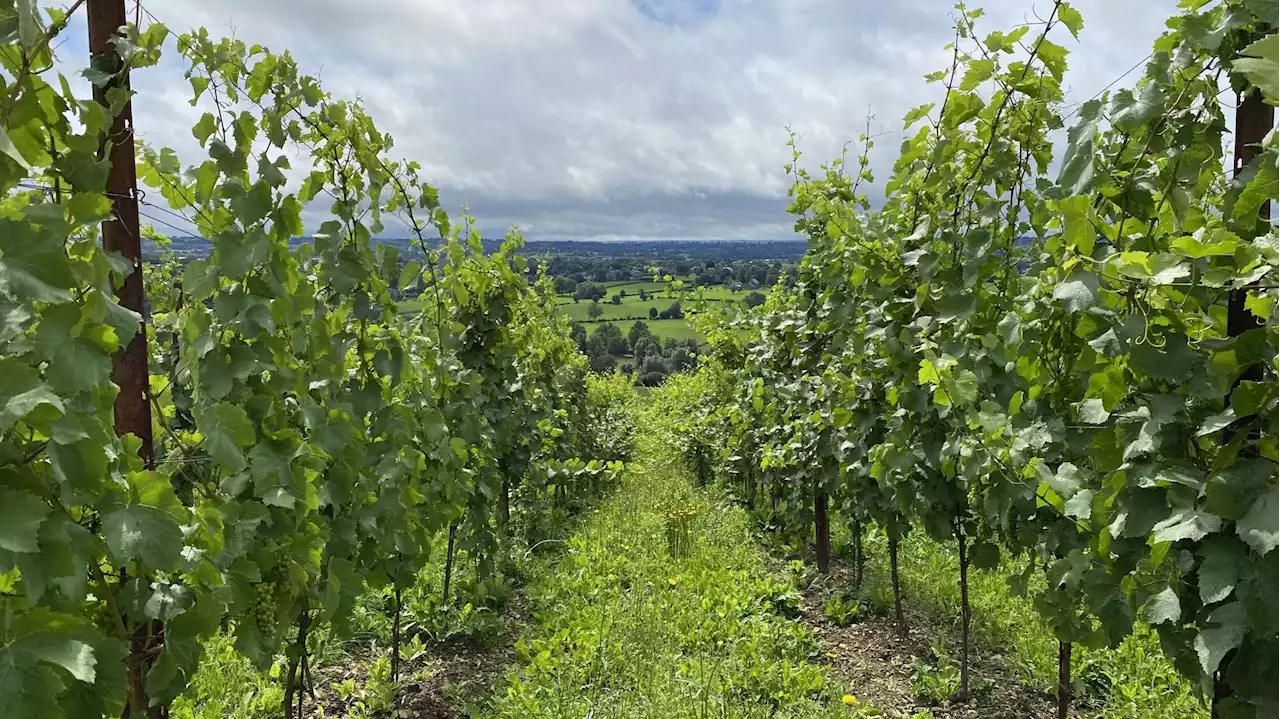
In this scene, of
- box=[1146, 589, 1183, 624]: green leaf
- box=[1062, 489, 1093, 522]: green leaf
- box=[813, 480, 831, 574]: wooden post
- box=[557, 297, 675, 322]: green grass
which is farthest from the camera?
box=[557, 297, 675, 322]: green grass

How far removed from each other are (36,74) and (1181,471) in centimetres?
251

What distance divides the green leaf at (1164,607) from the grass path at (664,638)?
215 cm

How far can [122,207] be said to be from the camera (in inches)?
65.2

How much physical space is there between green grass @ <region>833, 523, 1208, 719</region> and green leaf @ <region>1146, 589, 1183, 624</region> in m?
1.55

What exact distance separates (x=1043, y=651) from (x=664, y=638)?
220 centimetres

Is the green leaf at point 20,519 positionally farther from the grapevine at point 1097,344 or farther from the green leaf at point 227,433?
the grapevine at point 1097,344

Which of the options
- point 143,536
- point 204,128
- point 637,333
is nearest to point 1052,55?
point 204,128

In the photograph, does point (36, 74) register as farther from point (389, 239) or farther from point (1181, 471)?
point (1181, 471)

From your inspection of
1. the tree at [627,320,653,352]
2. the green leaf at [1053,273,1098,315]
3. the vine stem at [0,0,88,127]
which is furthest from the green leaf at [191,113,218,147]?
the tree at [627,320,653,352]

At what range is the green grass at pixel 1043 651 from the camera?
3.60 m

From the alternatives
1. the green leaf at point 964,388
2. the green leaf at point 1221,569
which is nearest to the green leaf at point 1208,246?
the green leaf at point 1221,569

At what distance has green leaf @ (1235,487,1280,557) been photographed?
1.39 meters

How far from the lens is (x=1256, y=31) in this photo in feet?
5.43

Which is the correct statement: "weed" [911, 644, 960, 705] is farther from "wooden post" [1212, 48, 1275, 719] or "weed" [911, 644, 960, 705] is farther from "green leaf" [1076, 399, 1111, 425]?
"green leaf" [1076, 399, 1111, 425]
